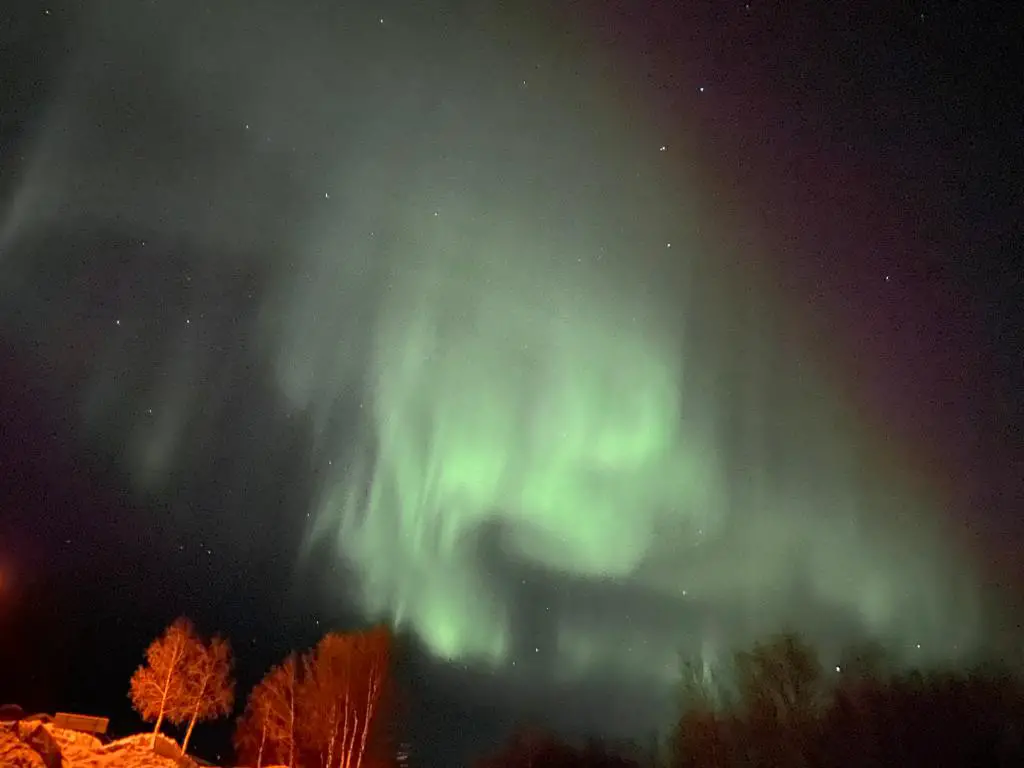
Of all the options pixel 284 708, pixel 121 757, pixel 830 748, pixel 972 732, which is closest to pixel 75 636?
pixel 284 708

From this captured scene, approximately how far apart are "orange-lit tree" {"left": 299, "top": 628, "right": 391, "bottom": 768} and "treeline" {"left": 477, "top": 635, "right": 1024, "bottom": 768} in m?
16.0

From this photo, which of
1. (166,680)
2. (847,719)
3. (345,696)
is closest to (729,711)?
(847,719)

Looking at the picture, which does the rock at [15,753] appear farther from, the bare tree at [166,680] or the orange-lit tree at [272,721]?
the orange-lit tree at [272,721]

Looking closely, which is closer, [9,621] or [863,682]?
[863,682]

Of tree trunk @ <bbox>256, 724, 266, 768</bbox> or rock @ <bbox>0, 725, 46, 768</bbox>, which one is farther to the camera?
tree trunk @ <bbox>256, 724, 266, 768</bbox>

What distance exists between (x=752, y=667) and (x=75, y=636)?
42321 millimetres

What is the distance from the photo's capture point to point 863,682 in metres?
42.0

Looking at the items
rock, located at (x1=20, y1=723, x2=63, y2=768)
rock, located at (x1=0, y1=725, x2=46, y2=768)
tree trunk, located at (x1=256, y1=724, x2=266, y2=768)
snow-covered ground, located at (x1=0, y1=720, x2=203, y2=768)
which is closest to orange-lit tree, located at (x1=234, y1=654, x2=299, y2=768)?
tree trunk, located at (x1=256, y1=724, x2=266, y2=768)

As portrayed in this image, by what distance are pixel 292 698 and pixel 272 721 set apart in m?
1.43

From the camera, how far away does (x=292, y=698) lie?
44375 millimetres

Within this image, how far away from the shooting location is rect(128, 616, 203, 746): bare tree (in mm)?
39594

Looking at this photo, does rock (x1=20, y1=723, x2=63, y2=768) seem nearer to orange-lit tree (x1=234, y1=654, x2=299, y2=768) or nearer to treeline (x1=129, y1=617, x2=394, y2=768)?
treeline (x1=129, y1=617, x2=394, y2=768)

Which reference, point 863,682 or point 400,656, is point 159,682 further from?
point 863,682

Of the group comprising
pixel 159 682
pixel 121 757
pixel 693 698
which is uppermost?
pixel 693 698
